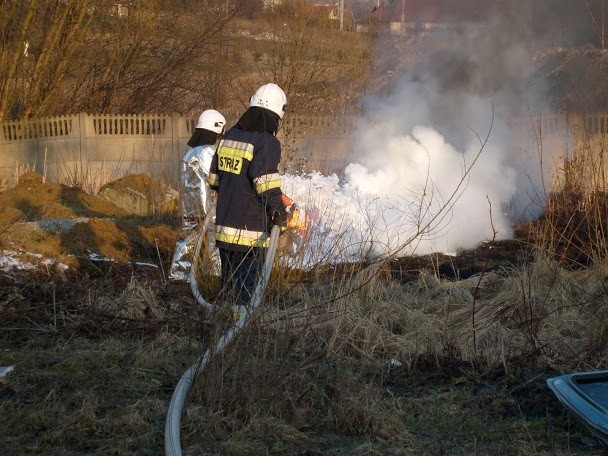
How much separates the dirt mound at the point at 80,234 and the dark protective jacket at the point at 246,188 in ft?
5.73

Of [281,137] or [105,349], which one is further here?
[281,137]

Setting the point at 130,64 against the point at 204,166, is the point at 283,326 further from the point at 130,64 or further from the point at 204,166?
the point at 130,64

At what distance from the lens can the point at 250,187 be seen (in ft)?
21.3

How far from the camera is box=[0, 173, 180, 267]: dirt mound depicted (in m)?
9.84

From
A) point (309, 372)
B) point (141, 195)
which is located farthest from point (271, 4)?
point (309, 372)

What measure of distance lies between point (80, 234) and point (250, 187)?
4646 mm

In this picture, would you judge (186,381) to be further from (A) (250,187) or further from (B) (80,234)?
(B) (80,234)

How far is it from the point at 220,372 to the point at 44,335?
7.25 ft

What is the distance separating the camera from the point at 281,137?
17.3 m

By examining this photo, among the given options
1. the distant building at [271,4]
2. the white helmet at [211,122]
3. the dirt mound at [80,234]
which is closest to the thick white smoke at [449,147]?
the white helmet at [211,122]

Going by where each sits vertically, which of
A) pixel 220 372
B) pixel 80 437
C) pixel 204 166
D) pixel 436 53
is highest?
pixel 436 53

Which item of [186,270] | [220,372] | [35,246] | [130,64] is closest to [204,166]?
[186,270]

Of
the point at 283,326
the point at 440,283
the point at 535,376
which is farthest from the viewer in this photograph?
the point at 440,283

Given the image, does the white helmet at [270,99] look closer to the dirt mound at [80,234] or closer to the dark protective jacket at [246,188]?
the dark protective jacket at [246,188]
